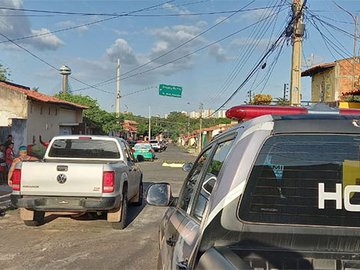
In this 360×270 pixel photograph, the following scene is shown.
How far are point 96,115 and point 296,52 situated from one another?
3016cm

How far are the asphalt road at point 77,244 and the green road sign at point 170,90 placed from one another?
35277 mm

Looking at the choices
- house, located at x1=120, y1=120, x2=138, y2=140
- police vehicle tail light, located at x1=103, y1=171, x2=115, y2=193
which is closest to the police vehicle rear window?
police vehicle tail light, located at x1=103, y1=171, x2=115, y2=193

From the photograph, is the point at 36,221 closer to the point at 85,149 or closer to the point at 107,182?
the point at 107,182

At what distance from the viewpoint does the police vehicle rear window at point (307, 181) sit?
230 cm

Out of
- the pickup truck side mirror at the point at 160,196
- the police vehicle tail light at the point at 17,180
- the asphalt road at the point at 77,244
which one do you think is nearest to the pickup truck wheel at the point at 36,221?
the asphalt road at the point at 77,244

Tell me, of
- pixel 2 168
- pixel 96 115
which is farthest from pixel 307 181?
pixel 96 115

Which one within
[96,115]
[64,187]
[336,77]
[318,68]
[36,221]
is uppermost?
[318,68]

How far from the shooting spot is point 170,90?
44.9 meters

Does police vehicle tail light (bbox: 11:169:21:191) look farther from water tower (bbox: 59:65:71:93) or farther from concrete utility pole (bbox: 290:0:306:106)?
water tower (bbox: 59:65:71:93)

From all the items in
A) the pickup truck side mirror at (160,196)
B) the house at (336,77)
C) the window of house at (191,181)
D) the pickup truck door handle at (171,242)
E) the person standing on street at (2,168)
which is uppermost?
the house at (336,77)

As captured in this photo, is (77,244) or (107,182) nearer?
(77,244)

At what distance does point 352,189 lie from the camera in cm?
238

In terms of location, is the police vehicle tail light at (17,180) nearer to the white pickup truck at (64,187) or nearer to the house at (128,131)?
the white pickup truck at (64,187)

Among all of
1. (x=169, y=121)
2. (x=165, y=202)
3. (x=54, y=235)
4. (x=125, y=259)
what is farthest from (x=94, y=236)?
(x=169, y=121)
